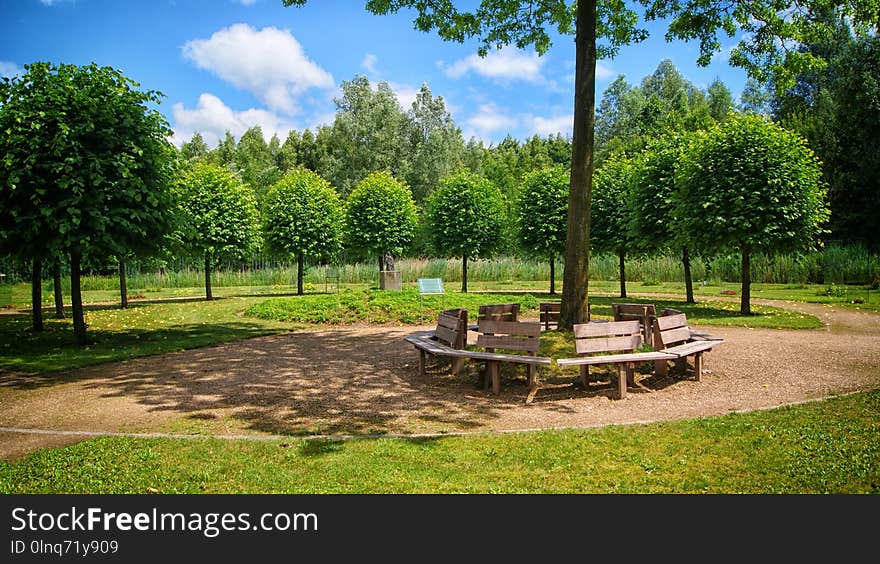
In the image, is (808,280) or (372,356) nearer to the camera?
(372,356)

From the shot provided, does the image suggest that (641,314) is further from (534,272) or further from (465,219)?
(534,272)

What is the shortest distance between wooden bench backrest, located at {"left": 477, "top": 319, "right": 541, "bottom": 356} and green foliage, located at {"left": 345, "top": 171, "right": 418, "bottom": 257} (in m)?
19.6

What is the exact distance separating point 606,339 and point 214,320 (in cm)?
1272

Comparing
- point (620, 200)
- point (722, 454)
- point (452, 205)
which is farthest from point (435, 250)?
point (722, 454)

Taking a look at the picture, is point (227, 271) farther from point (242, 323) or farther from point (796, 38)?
point (796, 38)

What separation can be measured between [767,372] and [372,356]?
6631mm

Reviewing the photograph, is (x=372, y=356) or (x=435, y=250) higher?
(x=435, y=250)

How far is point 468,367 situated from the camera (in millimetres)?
9578

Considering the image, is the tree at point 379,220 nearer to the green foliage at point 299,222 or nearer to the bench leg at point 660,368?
the green foliage at point 299,222

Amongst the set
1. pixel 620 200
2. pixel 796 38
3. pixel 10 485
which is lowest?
pixel 10 485

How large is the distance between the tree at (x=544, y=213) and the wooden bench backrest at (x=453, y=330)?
48.0 ft

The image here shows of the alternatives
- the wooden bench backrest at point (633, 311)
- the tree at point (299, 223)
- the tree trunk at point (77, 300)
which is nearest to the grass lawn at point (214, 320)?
the tree trunk at point (77, 300)

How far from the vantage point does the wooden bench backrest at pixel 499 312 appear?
1009 centimetres

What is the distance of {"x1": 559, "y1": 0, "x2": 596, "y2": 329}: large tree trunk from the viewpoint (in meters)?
9.46
